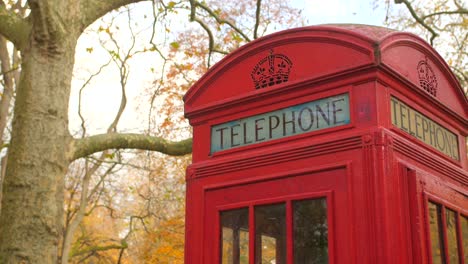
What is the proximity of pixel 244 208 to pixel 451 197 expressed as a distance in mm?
1104

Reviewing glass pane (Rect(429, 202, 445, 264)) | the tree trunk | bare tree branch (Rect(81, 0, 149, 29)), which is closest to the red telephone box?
glass pane (Rect(429, 202, 445, 264))

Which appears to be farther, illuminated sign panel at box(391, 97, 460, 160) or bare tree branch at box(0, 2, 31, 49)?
bare tree branch at box(0, 2, 31, 49)

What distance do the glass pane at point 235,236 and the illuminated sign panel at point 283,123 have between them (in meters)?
0.41

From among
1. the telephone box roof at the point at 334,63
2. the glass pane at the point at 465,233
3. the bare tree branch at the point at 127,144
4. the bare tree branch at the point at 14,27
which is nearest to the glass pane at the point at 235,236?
the telephone box roof at the point at 334,63

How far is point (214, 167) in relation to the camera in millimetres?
Answer: 3287

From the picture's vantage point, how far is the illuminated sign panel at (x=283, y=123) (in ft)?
9.36

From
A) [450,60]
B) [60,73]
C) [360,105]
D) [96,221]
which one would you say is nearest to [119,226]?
[96,221]

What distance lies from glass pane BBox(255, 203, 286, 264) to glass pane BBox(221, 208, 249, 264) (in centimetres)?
7

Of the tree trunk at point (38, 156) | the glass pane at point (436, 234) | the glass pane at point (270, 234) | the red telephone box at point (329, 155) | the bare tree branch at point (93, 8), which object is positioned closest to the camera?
the red telephone box at point (329, 155)

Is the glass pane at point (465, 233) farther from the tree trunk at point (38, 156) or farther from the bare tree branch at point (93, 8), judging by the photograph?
the bare tree branch at point (93, 8)

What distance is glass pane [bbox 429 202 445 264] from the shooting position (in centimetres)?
277

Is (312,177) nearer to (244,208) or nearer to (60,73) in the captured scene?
(244,208)

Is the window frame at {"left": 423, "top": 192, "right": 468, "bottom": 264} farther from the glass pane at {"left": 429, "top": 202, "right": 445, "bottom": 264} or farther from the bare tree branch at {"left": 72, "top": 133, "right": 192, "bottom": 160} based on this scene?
the bare tree branch at {"left": 72, "top": 133, "right": 192, "bottom": 160}

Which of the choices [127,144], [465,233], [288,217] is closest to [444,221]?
[465,233]
